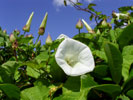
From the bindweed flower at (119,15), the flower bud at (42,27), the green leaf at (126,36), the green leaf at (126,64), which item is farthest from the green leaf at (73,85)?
the bindweed flower at (119,15)

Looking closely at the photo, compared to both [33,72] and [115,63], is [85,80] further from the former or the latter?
[33,72]

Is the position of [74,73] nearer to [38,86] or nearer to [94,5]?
[38,86]

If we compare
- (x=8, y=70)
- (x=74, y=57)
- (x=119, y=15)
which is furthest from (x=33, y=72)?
(x=119, y=15)

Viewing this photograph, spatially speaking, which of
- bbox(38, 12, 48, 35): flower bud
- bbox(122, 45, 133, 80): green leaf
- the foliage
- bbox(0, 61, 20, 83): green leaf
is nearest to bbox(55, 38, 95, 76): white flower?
the foliage

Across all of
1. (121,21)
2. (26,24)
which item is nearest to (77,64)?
(26,24)

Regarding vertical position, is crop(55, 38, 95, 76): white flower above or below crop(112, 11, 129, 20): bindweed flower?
below

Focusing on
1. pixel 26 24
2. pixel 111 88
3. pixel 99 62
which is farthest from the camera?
pixel 26 24

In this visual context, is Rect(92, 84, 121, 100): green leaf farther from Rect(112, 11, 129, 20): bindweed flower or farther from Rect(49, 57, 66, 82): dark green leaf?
Rect(112, 11, 129, 20): bindweed flower
